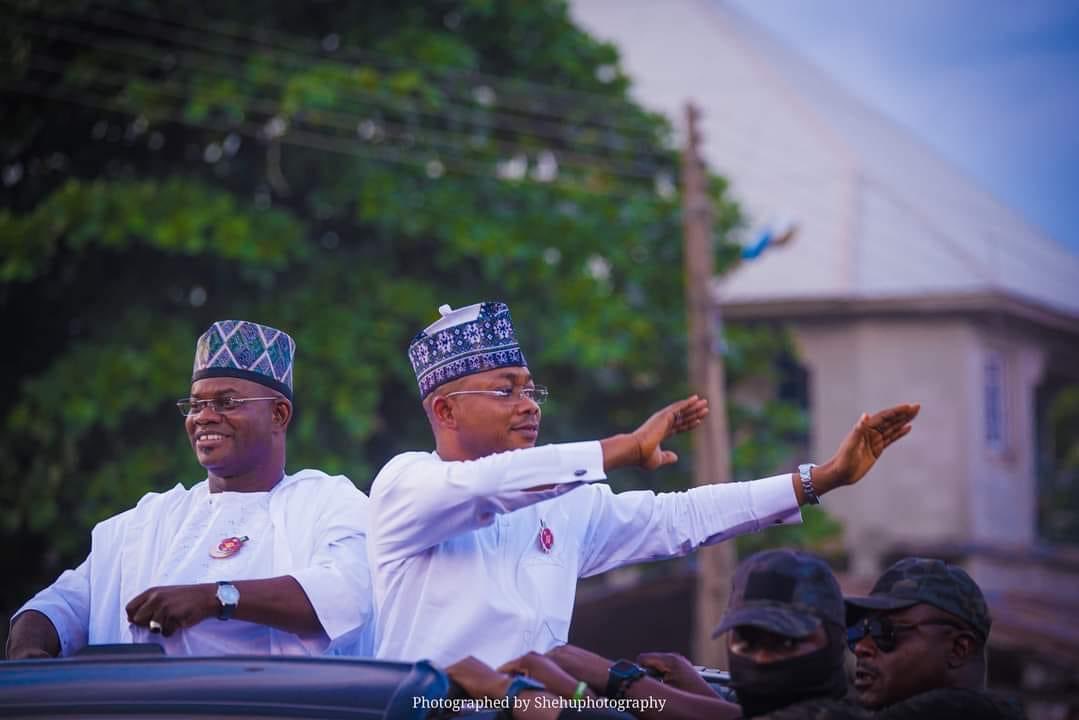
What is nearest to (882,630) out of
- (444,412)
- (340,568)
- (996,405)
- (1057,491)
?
(444,412)

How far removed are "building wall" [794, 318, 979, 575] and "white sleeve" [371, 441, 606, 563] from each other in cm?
1704

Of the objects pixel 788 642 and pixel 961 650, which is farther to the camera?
pixel 961 650

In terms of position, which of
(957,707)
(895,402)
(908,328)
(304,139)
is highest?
(304,139)

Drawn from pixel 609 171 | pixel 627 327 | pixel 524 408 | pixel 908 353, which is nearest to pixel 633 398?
pixel 627 327

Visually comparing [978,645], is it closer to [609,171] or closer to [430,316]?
[430,316]

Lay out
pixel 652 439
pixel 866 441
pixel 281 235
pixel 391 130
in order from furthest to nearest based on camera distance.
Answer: pixel 391 130 < pixel 281 235 < pixel 866 441 < pixel 652 439

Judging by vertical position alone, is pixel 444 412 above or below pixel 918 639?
above

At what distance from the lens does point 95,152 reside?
1377cm

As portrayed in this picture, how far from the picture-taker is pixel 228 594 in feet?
12.9

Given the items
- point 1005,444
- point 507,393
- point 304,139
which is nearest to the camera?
point 507,393

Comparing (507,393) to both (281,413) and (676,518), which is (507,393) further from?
(281,413)

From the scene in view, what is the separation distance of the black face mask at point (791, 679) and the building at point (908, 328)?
15529mm

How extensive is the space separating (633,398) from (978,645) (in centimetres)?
1076

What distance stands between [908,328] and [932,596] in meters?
17.4
